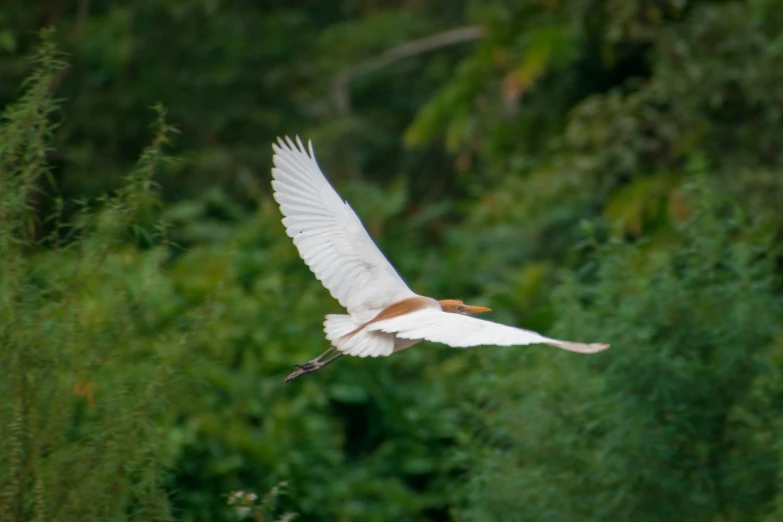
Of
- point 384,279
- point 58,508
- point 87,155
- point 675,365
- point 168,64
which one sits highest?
point 168,64

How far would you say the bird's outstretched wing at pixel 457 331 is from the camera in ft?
9.81

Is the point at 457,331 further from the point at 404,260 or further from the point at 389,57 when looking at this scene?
the point at 389,57

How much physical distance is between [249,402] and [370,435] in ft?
4.00

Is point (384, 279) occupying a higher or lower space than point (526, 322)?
higher

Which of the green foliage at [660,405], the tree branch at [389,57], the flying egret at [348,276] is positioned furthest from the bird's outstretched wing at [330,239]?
the tree branch at [389,57]

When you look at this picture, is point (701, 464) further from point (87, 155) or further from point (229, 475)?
point (87, 155)

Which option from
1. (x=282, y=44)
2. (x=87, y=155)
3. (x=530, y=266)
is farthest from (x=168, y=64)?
(x=530, y=266)

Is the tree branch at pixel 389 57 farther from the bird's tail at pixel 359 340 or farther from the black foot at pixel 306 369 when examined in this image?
the bird's tail at pixel 359 340

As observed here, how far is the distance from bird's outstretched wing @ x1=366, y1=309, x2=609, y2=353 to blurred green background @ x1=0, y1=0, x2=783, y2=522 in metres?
0.68

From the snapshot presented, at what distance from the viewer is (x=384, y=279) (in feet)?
13.1

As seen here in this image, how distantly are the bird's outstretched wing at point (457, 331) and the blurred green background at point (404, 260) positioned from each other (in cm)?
68

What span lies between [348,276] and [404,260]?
190 inches

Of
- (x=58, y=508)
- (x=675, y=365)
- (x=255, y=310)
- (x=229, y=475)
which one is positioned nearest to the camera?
(x=58, y=508)

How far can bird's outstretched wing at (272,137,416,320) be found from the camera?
396cm
